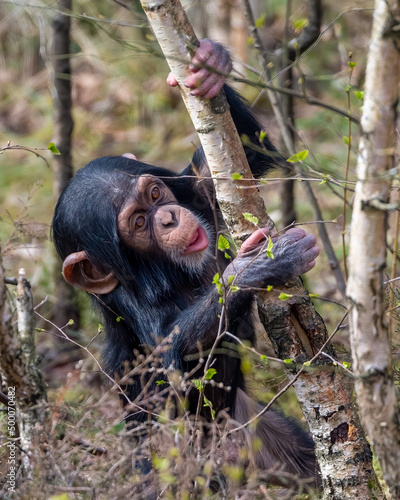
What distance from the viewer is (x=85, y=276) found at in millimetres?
3672

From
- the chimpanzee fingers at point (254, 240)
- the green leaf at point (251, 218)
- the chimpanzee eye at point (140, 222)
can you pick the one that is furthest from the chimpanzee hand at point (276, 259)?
the chimpanzee eye at point (140, 222)

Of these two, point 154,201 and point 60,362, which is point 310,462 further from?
point 60,362

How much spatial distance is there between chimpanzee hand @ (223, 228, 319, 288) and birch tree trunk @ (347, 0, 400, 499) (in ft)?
2.86

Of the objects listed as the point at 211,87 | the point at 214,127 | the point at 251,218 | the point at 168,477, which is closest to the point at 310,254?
the point at 251,218

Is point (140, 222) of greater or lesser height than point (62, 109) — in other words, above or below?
below

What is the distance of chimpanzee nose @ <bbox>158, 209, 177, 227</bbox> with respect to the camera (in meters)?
3.54

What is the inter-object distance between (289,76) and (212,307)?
299 cm

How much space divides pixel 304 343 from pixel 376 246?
3.42ft

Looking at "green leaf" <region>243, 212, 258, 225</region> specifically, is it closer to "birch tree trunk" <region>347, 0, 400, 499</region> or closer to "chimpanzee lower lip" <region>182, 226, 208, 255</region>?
"birch tree trunk" <region>347, 0, 400, 499</region>

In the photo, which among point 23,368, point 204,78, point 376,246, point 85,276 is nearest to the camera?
point 376,246

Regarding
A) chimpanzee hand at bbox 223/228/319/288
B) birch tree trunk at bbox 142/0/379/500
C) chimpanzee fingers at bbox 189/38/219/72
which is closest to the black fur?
chimpanzee hand at bbox 223/228/319/288

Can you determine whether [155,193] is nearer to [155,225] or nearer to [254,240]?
[155,225]

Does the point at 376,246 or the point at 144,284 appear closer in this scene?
the point at 376,246

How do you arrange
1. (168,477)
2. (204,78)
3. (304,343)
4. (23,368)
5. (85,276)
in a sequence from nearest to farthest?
1. (168,477)
2. (204,78)
3. (304,343)
4. (23,368)
5. (85,276)
